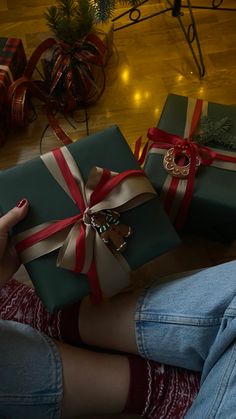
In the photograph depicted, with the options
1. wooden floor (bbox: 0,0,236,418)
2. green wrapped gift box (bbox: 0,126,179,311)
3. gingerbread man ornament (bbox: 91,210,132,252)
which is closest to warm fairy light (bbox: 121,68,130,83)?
wooden floor (bbox: 0,0,236,418)

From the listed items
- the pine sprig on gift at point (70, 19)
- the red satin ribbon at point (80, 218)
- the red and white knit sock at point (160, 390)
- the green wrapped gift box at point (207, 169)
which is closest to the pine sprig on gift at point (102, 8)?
the pine sprig on gift at point (70, 19)

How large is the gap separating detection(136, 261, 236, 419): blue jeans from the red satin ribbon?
110 mm

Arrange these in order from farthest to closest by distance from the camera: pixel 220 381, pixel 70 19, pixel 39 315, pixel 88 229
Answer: pixel 70 19
pixel 39 315
pixel 88 229
pixel 220 381

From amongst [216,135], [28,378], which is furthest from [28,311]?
[216,135]

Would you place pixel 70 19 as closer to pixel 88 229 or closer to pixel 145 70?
pixel 145 70

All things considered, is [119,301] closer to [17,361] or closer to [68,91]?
[17,361]

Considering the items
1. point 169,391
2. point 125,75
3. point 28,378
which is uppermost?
point 125,75

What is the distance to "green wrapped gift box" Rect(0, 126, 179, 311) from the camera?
66 cm

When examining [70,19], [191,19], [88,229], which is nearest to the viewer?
[88,229]

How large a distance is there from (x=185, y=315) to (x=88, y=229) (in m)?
0.22

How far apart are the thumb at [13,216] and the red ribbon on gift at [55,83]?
0.53m

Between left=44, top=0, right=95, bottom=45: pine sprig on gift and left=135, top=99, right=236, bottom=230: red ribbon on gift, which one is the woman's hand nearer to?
left=135, top=99, right=236, bottom=230: red ribbon on gift

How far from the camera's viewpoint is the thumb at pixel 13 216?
646mm

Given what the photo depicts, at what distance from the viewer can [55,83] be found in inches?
43.7
